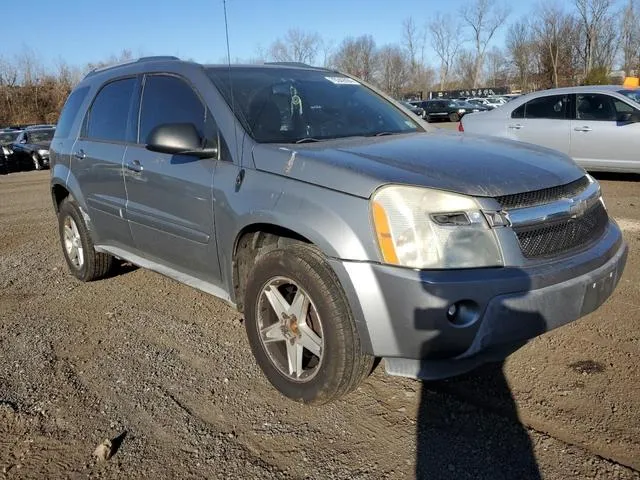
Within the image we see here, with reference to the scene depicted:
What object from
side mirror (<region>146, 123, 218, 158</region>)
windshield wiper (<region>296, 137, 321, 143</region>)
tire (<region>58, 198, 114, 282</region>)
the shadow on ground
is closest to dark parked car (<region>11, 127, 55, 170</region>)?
tire (<region>58, 198, 114, 282</region>)

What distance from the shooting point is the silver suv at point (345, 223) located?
2.58 m

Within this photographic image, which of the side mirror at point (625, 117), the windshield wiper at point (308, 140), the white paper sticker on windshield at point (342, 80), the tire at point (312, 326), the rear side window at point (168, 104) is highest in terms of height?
the white paper sticker on windshield at point (342, 80)

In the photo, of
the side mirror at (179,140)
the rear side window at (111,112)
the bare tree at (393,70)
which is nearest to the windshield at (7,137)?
the rear side window at (111,112)

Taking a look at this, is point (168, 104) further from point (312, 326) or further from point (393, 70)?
point (393, 70)

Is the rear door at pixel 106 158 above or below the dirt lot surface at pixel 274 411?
above

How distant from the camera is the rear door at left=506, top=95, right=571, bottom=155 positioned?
9562mm

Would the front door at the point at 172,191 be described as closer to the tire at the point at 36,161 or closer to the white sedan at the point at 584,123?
the white sedan at the point at 584,123

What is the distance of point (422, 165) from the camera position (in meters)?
2.88

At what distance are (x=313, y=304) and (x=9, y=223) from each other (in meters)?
7.67

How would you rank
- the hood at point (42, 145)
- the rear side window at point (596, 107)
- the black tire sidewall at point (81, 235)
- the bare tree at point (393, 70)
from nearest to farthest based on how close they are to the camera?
the black tire sidewall at point (81, 235) < the rear side window at point (596, 107) < the hood at point (42, 145) < the bare tree at point (393, 70)

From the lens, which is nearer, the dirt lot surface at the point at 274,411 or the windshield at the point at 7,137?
the dirt lot surface at the point at 274,411

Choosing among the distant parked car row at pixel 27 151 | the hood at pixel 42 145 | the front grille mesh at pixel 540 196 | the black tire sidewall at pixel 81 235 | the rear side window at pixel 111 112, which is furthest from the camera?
the hood at pixel 42 145

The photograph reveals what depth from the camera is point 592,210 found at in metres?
3.11

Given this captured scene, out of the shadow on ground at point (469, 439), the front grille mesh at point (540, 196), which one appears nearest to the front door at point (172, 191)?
the shadow on ground at point (469, 439)
